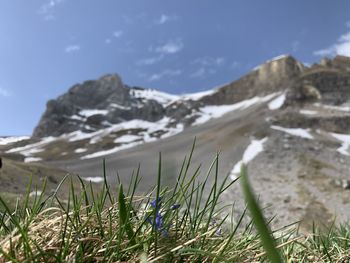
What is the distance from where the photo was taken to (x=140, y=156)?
10819cm

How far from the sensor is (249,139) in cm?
8981

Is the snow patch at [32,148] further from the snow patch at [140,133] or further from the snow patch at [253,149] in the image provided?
the snow patch at [253,149]

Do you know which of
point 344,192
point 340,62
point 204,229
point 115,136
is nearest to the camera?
point 204,229

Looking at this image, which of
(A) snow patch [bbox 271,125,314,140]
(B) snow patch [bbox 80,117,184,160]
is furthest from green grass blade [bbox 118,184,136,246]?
(B) snow patch [bbox 80,117,184,160]

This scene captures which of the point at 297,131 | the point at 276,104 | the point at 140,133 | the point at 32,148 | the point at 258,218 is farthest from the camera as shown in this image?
the point at 32,148

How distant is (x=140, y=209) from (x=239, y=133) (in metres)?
95.9

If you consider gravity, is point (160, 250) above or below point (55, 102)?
below

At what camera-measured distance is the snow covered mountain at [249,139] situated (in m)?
57.0

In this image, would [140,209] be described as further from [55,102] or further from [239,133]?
[55,102]

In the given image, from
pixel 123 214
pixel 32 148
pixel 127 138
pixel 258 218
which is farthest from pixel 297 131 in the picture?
pixel 32 148

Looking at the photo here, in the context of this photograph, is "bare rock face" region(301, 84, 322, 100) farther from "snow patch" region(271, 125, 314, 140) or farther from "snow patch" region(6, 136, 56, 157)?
"snow patch" region(6, 136, 56, 157)

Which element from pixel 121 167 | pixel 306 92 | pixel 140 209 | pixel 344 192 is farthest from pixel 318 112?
pixel 140 209

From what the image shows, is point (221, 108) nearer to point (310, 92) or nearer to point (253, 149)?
point (310, 92)

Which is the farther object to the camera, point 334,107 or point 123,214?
point 334,107
